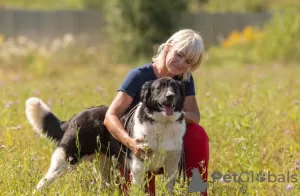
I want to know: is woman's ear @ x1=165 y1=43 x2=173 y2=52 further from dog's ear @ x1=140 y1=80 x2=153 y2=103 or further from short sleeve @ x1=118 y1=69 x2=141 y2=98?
dog's ear @ x1=140 y1=80 x2=153 y2=103

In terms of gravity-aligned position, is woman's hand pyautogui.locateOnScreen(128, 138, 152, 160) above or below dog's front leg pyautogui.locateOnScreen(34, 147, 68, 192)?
above

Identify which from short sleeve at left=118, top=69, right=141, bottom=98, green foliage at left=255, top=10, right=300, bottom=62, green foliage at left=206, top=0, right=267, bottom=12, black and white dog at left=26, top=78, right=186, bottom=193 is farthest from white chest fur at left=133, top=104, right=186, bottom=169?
green foliage at left=206, top=0, right=267, bottom=12

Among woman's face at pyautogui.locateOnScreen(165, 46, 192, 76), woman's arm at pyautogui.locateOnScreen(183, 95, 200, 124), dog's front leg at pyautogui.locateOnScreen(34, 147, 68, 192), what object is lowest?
dog's front leg at pyautogui.locateOnScreen(34, 147, 68, 192)

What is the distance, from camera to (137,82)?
4.48m

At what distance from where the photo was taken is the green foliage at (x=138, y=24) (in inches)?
843

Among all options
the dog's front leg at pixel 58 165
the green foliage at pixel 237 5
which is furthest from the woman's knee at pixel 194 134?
the green foliage at pixel 237 5

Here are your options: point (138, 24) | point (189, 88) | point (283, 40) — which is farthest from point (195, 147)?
point (138, 24)

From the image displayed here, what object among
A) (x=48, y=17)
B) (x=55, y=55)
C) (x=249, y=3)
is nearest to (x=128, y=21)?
(x=55, y=55)

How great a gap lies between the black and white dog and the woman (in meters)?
0.15

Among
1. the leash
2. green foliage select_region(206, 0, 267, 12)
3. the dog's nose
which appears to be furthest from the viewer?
green foliage select_region(206, 0, 267, 12)

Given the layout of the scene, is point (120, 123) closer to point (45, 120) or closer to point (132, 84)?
point (132, 84)

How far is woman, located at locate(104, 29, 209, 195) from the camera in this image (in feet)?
14.4

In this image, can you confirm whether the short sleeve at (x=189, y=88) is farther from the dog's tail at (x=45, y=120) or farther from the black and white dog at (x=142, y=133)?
the dog's tail at (x=45, y=120)

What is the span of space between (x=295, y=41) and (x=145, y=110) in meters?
15.1
